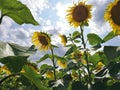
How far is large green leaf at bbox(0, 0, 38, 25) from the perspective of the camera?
1.48m

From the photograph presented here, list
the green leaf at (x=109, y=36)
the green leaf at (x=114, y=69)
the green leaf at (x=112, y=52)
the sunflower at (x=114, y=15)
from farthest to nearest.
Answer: the sunflower at (x=114, y=15), the green leaf at (x=109, y=36), the green leaf at (x=114, y=69), the green leaf at (x=112, y=52)

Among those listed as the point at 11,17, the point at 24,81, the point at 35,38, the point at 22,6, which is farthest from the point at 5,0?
the point at 35,38

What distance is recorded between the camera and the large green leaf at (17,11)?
1.48 m

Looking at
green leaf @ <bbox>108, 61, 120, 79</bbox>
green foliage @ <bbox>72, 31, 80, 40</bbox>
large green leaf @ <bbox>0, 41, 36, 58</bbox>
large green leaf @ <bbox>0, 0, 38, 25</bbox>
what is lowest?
green leaf @ <bbox>108, 61, 120, 79</bbox>

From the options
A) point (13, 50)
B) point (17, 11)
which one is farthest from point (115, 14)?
point (13, 50)

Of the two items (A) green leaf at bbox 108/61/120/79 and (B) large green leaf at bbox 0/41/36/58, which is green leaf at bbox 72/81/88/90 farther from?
(B) large green leaf at bbox 0/41/36/58

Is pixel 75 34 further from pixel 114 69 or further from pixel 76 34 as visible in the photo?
pixel 114 69

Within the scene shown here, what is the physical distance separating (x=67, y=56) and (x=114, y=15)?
1351 mm

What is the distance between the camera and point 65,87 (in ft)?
14.9

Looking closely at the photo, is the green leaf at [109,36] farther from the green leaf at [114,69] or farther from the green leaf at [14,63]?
the green leaf at [14,63]

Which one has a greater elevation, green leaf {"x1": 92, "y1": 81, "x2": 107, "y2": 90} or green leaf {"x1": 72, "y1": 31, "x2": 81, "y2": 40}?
green leaf {"x1": 72, "y1": 31, "x2": 81, "y2": 40}

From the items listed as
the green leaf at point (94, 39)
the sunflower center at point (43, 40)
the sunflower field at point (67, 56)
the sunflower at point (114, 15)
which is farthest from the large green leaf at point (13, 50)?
the sunflower center at point (43, 40)

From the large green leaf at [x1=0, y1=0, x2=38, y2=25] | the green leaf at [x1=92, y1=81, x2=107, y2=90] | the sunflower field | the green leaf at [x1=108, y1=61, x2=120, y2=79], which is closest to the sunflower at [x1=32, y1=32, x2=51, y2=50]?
the sunflower field

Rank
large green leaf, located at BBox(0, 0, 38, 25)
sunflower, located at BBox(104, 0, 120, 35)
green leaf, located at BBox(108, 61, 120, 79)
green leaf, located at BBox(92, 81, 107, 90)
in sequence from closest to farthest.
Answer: large green leaf, located at BBox(0, 0, 38, 25), green leaf, located at BBox(108, 61, 120, 79), green leaf, located at BBox(92, 81, 107, 90), sunflower, located at BBox(104, 0, 120, 35)
